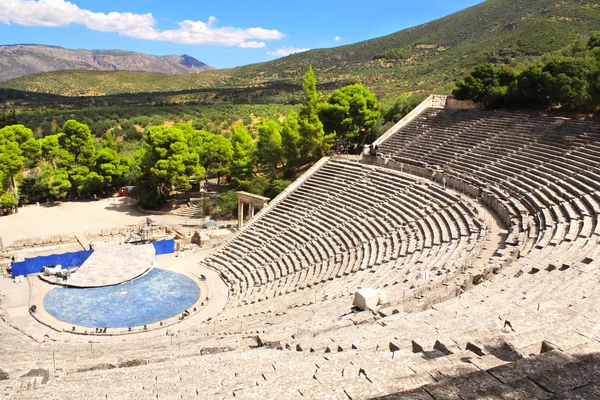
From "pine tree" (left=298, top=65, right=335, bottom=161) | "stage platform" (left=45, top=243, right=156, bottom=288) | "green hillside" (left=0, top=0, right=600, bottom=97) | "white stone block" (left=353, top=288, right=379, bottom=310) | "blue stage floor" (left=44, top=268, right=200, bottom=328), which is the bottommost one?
"blue stage floor" (left=44, top=268, right=200, bottom=328)

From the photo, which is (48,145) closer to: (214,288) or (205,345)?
(214,288)

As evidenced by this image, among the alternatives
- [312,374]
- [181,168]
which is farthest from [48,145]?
[312,374]

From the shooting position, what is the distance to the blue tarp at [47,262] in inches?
841

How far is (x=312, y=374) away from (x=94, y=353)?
9.44m

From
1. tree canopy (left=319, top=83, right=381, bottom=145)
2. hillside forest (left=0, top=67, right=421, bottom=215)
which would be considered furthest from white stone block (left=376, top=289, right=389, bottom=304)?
tree canopy (left=319, top=83, right=381, bottom=145)

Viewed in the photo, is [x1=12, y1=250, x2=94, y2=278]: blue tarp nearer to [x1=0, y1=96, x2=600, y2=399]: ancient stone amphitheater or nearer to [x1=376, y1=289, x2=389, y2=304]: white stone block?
[x1=0, y1=96, x2=600, y2=399]: ancient stone amphitheater

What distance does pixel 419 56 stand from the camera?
8494 cm

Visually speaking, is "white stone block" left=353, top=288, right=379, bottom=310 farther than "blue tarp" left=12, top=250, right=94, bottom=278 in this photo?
No

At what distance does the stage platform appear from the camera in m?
20.9

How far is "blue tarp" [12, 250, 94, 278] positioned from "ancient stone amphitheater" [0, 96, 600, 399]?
254 inches

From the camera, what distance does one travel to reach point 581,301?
26.8 feet

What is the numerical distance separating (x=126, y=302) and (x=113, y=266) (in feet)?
11.3

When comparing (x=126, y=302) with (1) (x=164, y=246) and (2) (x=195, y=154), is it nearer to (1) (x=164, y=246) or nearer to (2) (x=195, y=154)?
(1) (x=164, y=246)

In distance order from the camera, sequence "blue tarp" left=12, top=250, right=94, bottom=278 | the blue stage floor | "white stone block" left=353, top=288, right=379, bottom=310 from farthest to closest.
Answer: "blue tarp" left=12, top=250, right=94, bottom=278 → the blue stage floor → "white stone block" left=353, top=288, right=379, bottom=310
